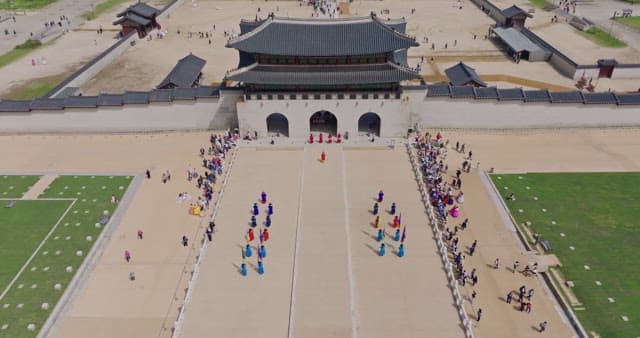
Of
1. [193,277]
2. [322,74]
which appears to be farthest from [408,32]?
[193,277]

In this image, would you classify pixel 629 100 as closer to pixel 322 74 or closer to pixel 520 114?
pixel 520 114

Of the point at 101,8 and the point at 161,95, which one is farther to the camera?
the point at 101,8

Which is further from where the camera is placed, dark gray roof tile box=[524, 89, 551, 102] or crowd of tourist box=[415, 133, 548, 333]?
dark gray roof tile box=[524, 89, 551, 102]

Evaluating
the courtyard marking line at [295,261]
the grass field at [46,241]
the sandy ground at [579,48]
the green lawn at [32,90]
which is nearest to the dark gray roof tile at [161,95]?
the grass field at [46,241]

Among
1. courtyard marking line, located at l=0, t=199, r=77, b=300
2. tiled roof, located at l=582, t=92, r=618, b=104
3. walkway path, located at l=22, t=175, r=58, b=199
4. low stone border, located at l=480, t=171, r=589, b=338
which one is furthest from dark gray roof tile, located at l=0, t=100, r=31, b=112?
tiled roof, located at l=582, t=92, r=618, b=104

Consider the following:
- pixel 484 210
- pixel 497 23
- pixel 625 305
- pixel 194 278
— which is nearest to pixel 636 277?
pixel 625 305

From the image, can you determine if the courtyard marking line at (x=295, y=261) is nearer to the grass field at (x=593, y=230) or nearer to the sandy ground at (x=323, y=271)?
the sandy ground at (x=323, y=271)

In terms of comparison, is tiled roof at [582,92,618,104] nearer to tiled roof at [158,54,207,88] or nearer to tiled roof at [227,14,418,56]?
tiled roof at [227,14,418,56]
